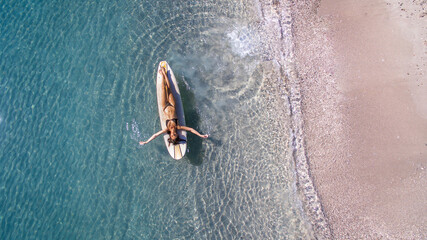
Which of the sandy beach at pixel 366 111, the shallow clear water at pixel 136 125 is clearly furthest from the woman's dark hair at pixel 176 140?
the sandy beach at pixel 366 111

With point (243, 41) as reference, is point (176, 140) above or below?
below

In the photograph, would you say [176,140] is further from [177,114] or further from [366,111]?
[366,111]

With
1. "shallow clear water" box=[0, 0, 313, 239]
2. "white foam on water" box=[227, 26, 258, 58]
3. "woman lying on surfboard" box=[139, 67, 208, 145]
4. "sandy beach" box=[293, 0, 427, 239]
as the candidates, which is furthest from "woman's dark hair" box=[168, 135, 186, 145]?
"sandy beach" box=[293, 0, 427, 239]

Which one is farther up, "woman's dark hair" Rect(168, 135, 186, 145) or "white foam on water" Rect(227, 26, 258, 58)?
"white foam on water" Rect(227, 26, 258, 58)

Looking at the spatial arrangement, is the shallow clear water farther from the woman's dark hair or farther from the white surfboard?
the woman's dark hair

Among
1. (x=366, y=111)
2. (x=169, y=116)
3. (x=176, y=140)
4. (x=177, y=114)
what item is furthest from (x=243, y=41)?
(x=366, y=111)

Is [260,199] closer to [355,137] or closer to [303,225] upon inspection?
[303,225]
